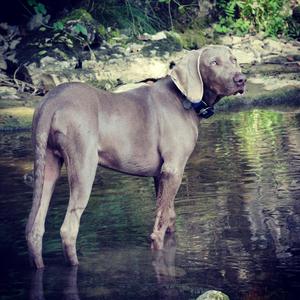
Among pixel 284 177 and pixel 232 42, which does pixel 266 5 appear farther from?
pixel 284 177

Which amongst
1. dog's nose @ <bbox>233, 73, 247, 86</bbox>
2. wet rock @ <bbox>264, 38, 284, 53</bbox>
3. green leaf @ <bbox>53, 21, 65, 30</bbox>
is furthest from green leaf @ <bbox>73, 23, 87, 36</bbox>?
dog's nose @ <bbox>233, 73, 247, 86</bbox>

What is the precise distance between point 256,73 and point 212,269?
1094cm

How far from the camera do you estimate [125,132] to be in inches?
255

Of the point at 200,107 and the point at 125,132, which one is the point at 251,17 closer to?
the point at 200,107

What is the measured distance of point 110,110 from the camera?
21.0ft

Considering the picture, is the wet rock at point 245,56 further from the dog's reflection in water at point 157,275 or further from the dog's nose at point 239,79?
the dog's reflection in water at point 157,275

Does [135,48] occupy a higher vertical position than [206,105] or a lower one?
lower

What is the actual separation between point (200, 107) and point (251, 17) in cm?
1352

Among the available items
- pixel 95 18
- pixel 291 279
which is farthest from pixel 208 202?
pixel 95 18

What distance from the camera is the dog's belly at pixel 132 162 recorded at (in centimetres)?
643

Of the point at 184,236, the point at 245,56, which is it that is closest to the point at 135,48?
the point at 245,56

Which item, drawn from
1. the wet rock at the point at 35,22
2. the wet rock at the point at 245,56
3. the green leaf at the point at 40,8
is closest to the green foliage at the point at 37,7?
the green leaf at the point at 40,8

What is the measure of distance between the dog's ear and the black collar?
7 centimetres

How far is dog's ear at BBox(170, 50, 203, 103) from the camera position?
6797 millimetres
